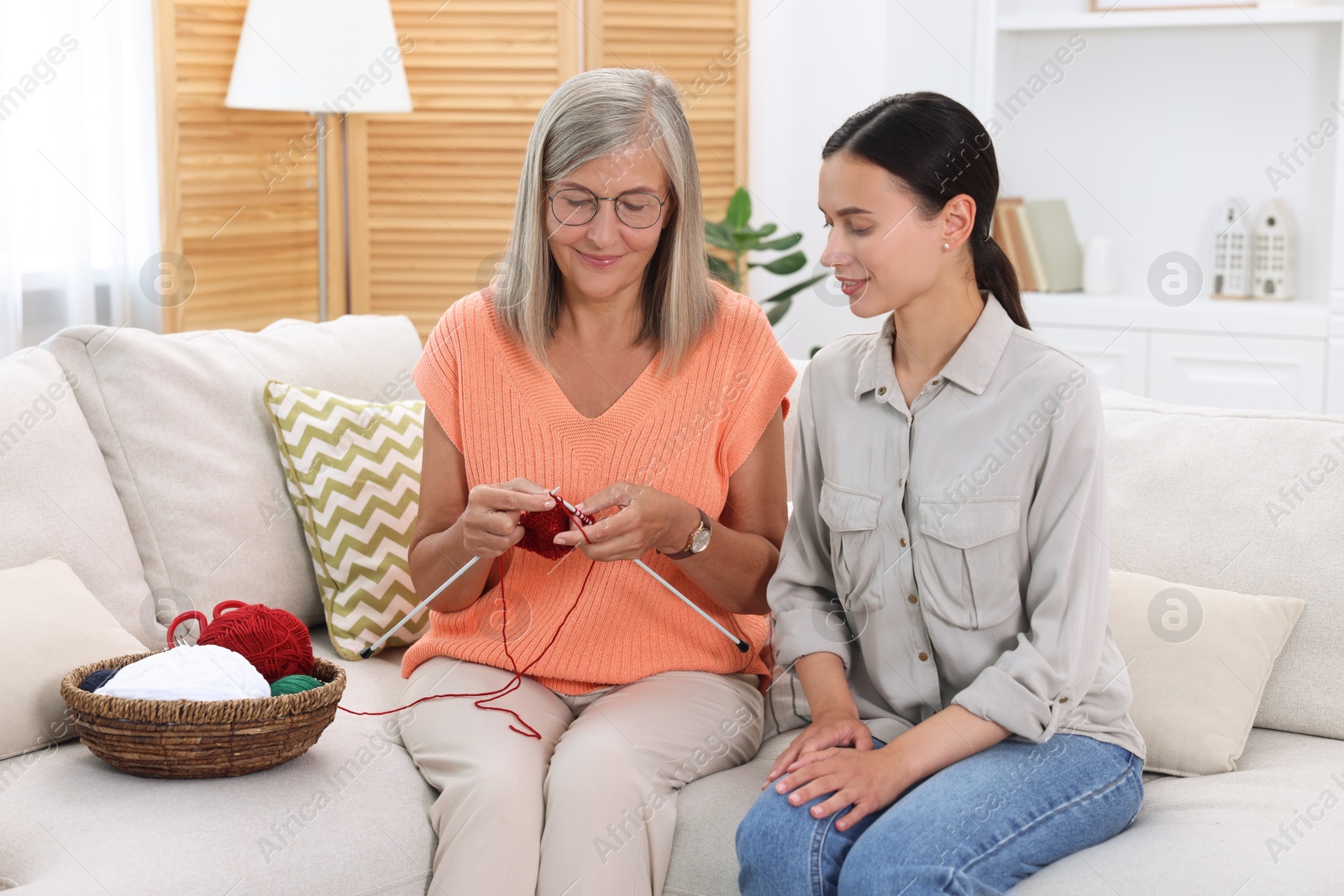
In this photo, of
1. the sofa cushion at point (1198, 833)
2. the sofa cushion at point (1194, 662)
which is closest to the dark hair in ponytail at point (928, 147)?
the sofa cushion at point (1194, 662)

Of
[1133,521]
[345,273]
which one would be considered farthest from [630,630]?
[345,273]

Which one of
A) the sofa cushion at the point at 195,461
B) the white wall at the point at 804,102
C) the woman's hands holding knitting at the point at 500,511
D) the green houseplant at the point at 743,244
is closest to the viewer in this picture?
the woman's hands holding knitting at the point at 500,511

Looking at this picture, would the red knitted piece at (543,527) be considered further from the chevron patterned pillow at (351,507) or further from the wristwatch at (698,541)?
the chevron patterned pillow at (351,507)

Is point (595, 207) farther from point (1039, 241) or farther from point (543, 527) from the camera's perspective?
point (1039, 241)

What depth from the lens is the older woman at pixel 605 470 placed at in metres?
1.47

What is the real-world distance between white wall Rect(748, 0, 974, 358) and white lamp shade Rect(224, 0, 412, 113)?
1170mm

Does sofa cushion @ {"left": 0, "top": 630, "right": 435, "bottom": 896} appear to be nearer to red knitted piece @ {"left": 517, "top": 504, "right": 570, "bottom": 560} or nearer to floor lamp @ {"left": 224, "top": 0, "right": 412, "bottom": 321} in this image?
red knitted piece @ {"left": 517, "top": 504, "right": 570, "bottom": 560}

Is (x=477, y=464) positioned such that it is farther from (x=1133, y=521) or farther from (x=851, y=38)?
(x=851, y=38)

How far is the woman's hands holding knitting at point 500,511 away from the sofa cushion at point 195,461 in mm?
537

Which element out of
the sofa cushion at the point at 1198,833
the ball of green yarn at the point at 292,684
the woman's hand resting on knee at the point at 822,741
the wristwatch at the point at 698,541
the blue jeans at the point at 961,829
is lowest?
the sofa cushion at the point at 1198,833

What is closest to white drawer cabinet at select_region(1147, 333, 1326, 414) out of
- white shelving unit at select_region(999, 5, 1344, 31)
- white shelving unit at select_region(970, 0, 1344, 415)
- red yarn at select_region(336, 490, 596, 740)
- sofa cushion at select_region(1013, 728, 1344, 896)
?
white shelving unit at select_region(970, 0, 1344, 415)

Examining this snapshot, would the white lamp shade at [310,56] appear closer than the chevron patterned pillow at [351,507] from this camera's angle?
No

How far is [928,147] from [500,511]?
0.62 metres

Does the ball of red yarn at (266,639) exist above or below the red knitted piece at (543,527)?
below
